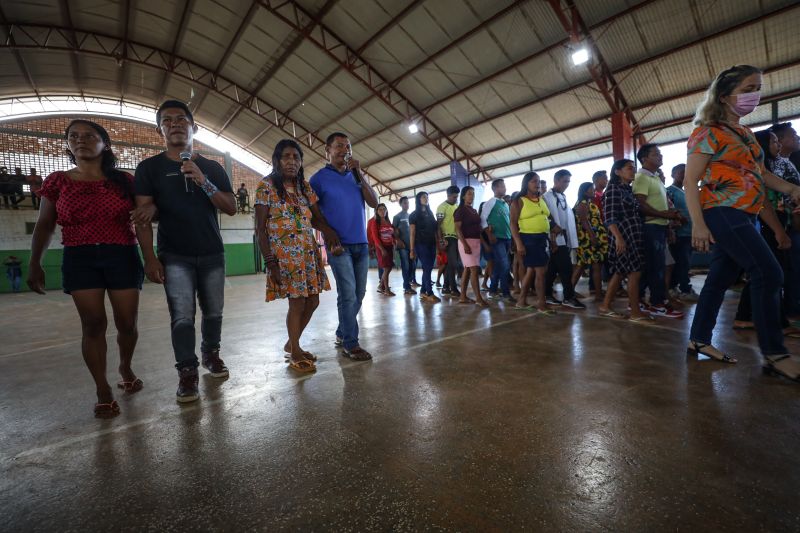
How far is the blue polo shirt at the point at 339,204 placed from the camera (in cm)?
256

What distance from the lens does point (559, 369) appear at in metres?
2.11

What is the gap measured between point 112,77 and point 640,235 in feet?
65.3

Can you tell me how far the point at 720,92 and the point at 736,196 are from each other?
Result: 0.64m

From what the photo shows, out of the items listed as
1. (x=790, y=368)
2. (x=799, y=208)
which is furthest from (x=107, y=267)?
(x=799, y=208)

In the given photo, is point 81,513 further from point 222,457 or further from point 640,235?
point 640,235

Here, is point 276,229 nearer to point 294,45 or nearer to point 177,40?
point 294,45

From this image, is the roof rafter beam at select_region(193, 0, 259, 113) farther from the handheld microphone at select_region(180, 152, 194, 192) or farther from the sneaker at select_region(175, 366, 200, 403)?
the sneaker at select_region(175, 366, 200, 403)

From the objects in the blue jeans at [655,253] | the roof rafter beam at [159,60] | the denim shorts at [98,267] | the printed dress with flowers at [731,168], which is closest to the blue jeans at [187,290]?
the denim shorts at [98,267]

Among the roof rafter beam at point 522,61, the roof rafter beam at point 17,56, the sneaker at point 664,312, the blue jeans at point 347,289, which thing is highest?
the roof rafter beam at point 17,56

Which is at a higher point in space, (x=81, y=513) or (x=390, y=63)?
(x=390, y=63)

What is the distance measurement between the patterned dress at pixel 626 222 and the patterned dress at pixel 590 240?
115cm

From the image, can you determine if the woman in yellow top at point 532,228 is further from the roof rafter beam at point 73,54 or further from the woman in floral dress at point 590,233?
the roof rafter beam at point 73,54

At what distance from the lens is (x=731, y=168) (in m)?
1.95


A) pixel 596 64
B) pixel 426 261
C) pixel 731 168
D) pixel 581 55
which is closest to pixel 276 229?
pixel 731 168
